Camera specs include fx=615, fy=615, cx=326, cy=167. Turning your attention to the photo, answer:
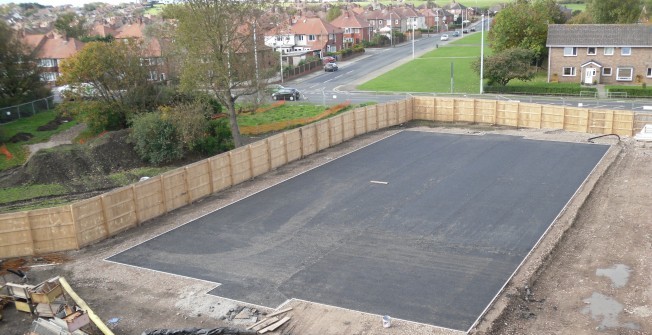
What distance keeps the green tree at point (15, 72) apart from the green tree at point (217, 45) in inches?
1005

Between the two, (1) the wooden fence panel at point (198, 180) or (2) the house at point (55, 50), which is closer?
(1) the wooden fence panel at point (198, 180)

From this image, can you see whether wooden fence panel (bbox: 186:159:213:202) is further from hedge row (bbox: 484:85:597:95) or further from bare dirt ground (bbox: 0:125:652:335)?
hedge row (bbox: 484:85:597:95)

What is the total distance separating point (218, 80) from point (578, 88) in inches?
1550

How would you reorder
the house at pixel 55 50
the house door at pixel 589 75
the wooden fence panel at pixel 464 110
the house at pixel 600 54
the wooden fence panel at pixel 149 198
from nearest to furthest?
1. the wooden fence panel at pixel 149 198
2. the wooden fence panel at pixel 464 110
3. the house at pixel 600 54
4. the house door at pixel 589 75
5. the house at pixel 55 50

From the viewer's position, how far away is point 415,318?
1756 centimetres

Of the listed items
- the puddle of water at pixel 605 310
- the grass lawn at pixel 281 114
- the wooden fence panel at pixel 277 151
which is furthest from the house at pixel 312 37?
the puddle of water at pixel 605 310

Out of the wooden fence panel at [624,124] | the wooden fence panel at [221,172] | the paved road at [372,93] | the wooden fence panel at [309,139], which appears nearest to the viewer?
the wooden fence panel at [221,172]

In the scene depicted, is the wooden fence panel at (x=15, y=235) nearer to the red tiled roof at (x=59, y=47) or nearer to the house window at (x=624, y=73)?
the house window at (x=624, y=73)

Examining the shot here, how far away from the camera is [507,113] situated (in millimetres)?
45219

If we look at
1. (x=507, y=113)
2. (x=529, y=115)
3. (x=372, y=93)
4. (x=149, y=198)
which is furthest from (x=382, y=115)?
(x=149, y=198)

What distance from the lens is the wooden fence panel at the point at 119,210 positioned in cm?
2472

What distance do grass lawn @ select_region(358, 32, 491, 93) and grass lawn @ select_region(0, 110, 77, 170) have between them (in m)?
33.4

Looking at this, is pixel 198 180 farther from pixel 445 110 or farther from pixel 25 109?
pixel 25 109

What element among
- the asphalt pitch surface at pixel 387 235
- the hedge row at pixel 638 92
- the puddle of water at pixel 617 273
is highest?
the hedge row at pixel 638 92
